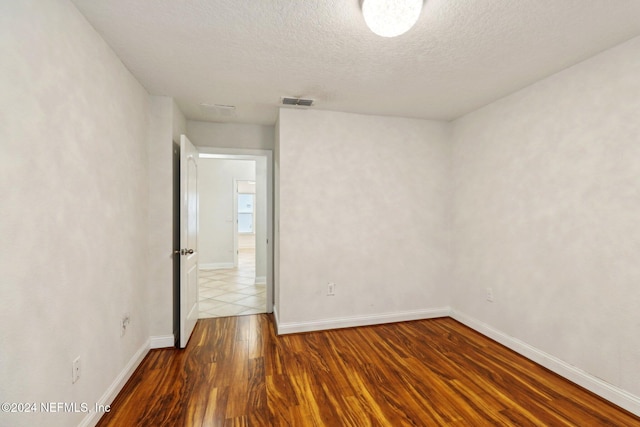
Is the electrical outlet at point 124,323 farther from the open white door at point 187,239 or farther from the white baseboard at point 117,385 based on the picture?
the open white door at point 187,239

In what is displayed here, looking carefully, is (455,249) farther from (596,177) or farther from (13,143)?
(13,143)

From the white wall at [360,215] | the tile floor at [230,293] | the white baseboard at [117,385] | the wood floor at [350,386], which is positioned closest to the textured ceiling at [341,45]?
the white wall at [360,215]

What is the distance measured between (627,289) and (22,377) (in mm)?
3360

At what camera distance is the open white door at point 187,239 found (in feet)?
8.82

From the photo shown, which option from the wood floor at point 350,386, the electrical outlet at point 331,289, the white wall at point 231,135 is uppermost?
the white wall at point 231,135

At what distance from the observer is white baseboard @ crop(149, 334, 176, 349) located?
8.81 feet

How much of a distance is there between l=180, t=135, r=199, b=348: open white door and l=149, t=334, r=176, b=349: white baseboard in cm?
14

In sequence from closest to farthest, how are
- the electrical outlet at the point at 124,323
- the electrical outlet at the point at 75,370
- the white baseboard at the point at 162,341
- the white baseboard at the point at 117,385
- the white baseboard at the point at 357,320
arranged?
the electrical outlet at the point at 75,370
the white baseboard at the point at 117,385
the electrical outlet at the point at 124,323
the white baseboard at the point at 162,341
the white baseboard at the point at 357,320

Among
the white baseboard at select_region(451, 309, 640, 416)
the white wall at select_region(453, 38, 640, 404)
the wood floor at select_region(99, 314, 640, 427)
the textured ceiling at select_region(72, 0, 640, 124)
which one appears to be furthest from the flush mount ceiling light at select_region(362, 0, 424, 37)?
the white baseboard at select_region(451, 309, 640, 416)

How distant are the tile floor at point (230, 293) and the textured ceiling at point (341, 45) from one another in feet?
8.59

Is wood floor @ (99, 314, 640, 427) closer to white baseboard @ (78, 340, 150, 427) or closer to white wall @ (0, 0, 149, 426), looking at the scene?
white baseboard @ (78, 340, 150, 427)

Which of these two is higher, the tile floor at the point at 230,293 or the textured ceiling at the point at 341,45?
the textured ceiling at the point at 341,45

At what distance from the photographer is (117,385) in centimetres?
200

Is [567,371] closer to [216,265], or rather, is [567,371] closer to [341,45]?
[341,45]
